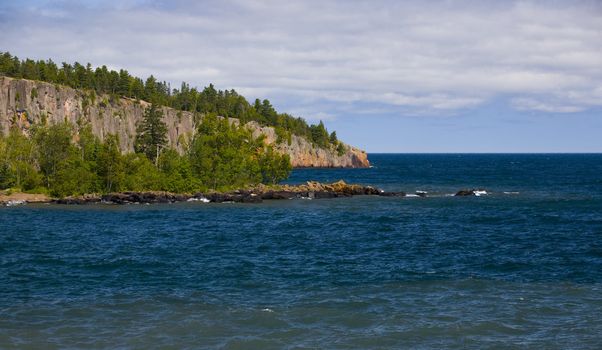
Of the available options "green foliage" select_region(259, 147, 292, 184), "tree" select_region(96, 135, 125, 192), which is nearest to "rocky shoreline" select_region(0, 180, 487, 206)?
"tree" select_region(96, 135, 125, 192)

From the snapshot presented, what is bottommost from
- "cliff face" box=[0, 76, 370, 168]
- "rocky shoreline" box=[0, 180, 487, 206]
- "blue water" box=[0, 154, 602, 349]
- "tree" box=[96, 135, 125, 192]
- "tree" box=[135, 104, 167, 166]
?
"blue water" box=[0, 154, 602, 349]

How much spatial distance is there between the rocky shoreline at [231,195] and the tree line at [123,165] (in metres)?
3.83

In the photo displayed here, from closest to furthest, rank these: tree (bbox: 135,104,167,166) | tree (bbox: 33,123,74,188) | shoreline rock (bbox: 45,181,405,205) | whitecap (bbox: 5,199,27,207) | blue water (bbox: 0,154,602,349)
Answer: blue water (bbox: 0,154,602,349), whitecap (bbox: 5,199,27,207), shoreline rock (bbox: 45,181,405,205), tree (bbox: 33,123,74,188), tree (bbox: 135,104,167,166)

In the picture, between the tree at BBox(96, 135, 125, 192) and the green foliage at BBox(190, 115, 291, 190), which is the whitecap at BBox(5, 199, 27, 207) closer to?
the tree at BBox(96, 135, 125, 192)

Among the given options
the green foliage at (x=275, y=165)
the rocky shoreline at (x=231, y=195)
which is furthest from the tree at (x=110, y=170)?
the green foliage at (x=275, y=165)

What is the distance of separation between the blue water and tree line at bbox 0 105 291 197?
23075 mm

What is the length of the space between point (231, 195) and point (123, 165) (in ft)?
58.5

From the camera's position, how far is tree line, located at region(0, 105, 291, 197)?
9400cm

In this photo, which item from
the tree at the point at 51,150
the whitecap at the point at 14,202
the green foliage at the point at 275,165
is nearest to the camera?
the whitecap at the point at 14,202

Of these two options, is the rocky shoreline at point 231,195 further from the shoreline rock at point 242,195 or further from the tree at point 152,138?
the tree at point 152,138

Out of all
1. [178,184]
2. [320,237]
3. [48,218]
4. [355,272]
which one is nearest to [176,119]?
[178,184]

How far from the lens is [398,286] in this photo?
35.2 m

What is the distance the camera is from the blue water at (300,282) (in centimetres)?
2620

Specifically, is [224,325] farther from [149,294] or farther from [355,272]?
[355,272]
